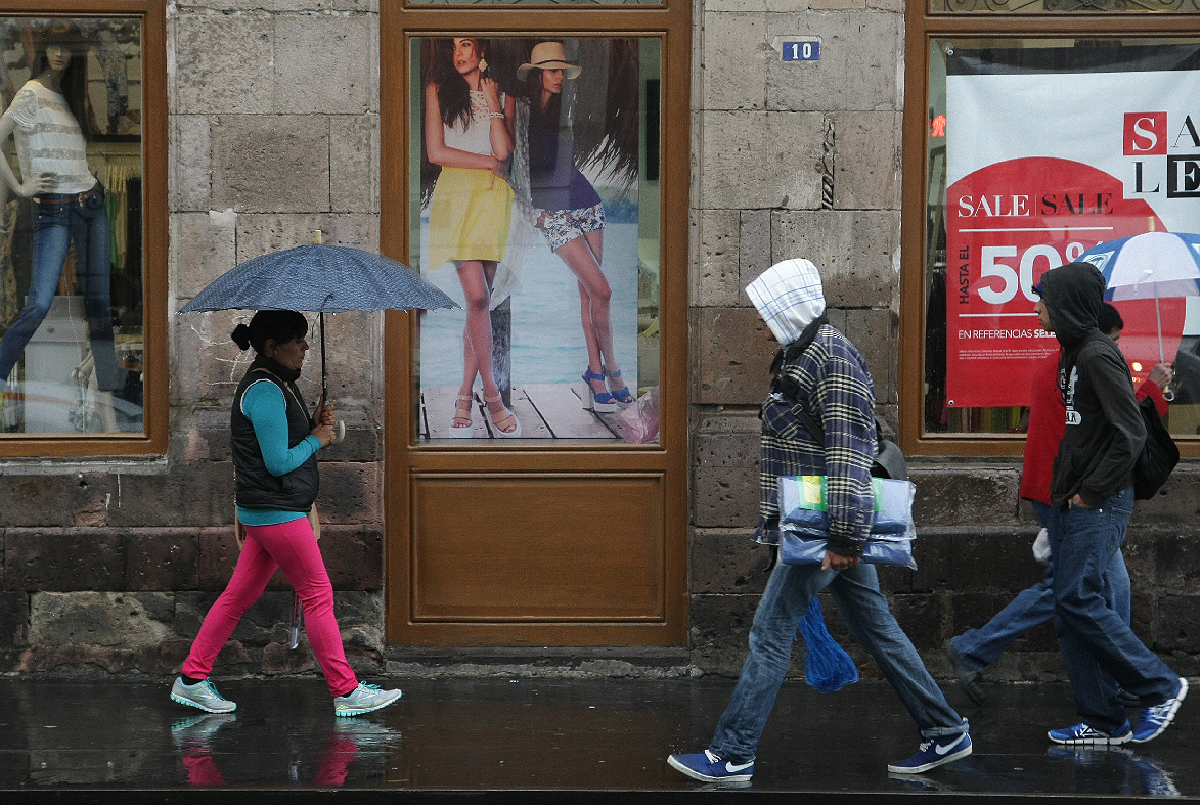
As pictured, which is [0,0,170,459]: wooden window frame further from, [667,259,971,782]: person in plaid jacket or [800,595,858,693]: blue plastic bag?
[800,595,858,693]: blue plastic bag

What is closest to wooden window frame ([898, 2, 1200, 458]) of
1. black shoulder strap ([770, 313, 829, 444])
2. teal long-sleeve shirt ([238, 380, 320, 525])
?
black shoulder strap ([770, 313, 829, 444])

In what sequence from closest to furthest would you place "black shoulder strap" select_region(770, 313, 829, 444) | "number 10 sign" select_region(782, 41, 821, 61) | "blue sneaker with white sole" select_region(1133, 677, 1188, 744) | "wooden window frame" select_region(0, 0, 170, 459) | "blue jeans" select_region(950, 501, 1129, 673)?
"black shoulder strap" select_region(770, 313, 829, 444) → "blue sneaker with white sole" select_region(1133, 677, 1188, 744) → "blue jeans" select_region(950, 501, 1129, 673) → "number 10 sign" select_region(782, 41, 821, 61) → "wooden window frame" select_region(0, 0, 170, 459)

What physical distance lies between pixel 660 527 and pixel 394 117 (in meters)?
2.64

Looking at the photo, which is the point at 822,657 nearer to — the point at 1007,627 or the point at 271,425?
the point at 1007,627

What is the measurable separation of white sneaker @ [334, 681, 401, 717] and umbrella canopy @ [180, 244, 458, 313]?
5.99 feet

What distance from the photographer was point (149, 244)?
6539mm

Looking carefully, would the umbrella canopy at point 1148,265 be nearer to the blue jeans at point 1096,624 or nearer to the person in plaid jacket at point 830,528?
the blue jeans at point 1096,624

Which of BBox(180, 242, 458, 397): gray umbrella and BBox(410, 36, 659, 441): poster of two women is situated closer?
BBox(180, 242, 458, 397): gray umbrella

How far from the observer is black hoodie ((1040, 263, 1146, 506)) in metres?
4.73

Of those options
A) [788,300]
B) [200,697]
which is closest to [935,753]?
[788,300]

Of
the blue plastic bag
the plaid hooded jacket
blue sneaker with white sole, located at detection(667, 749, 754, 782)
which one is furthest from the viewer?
the blue plastic bag

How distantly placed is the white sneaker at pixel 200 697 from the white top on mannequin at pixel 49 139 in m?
2.85

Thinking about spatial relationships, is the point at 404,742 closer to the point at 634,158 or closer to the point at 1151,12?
the point at 634,158

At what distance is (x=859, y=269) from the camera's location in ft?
20.8
